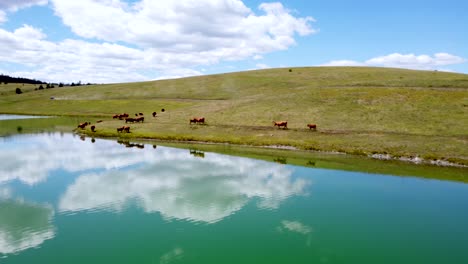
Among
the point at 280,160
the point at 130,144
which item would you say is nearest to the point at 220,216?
the point at 280,160

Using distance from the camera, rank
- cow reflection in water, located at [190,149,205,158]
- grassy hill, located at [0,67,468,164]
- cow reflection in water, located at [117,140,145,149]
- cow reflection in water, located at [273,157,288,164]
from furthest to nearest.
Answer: cow reflection in water, located at [117,140,145,149]
grassy hill, located at [0,67,468,164]
cow reflection in water, located at [190,149,205,158]
cow reflection in water, located at [273,157,288,164]

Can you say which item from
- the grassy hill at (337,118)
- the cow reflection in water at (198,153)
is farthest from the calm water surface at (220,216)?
the grassy hill at (337,118)

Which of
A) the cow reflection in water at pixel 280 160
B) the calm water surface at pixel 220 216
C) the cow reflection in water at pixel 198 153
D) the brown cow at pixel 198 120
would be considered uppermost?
the brown cow at pixel 198 120

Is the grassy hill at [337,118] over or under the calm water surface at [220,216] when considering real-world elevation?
over

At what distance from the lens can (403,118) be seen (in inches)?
2080

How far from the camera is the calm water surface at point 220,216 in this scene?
16.6m

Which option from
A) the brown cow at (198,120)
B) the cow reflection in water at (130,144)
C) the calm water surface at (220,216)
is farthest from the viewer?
the brown cow at (198,120)

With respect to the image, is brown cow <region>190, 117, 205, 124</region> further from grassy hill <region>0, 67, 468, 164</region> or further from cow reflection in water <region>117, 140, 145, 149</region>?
cow reflection in water <region>117, 140, 145, 149</region>

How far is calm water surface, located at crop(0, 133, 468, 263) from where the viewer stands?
1661 centimetres

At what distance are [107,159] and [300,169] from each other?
20.0m

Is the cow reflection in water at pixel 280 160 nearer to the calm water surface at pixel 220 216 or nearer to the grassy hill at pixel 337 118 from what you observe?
the calm water surface at pixel 220 216

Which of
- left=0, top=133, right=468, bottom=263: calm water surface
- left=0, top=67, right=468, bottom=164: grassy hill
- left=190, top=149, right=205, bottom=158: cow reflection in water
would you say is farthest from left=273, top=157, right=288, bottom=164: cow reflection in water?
left=190, top=149, right=205, bottom=158: cow reflection in water

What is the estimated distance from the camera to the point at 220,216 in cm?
2123

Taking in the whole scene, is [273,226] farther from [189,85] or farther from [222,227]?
[189,85]
